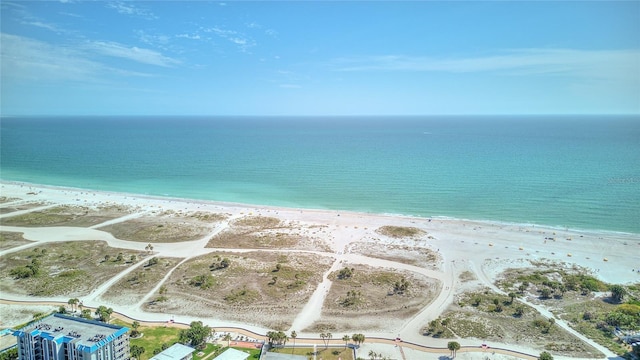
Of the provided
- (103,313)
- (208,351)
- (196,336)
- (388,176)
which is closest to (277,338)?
(208,351)

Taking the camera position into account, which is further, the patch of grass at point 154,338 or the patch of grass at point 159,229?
the patch of grass at point 159,229

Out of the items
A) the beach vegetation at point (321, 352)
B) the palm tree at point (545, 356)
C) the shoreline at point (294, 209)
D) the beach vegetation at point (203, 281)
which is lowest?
the beach vegetation at point (321, 352)

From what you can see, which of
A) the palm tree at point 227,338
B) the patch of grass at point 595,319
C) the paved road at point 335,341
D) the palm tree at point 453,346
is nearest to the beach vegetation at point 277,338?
the paved road at point 335,341

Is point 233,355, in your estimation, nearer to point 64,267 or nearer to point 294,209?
point 64,267

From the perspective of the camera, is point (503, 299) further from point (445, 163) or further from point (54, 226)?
point (445, 163)

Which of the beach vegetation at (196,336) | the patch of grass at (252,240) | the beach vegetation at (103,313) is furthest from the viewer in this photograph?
the patch of grass at (252,240)

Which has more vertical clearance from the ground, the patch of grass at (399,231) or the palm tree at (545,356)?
the patch of grass at (399,231)

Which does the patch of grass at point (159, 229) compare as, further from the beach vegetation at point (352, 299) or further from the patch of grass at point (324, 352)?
the patch of grass at point (324, 352)
